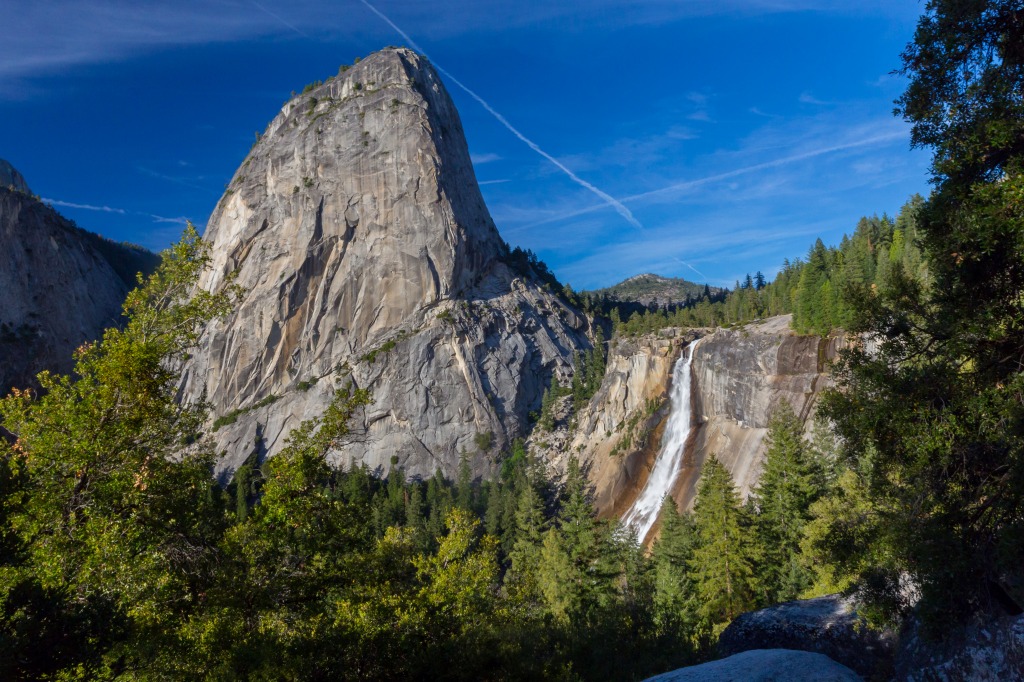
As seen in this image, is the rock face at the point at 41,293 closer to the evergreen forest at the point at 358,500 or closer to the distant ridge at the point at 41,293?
the distant ridge at the point at 41,293

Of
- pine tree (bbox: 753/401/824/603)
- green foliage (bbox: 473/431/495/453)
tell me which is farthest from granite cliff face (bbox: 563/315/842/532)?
green foliage (bbox: 473/431/495/453)

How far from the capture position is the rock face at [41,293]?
9575cm

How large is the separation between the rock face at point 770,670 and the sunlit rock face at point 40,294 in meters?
109

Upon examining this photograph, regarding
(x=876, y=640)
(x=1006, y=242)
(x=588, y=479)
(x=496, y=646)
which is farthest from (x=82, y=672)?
(x=588, y=479)

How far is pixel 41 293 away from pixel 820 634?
12613cm

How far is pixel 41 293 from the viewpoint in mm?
101500

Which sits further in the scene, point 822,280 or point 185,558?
point 822,280

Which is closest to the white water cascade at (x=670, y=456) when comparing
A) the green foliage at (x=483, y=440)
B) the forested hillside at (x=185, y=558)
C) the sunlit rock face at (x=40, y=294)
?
the forested hillside at (x=185, y=558)

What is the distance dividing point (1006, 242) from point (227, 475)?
114 meters

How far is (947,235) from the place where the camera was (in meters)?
8.48

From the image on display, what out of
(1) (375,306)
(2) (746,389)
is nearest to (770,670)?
(2) (746,389)

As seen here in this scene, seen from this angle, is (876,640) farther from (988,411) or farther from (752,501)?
(752,501)

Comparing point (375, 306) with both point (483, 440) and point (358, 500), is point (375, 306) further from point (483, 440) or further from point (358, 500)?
point (358, 500)

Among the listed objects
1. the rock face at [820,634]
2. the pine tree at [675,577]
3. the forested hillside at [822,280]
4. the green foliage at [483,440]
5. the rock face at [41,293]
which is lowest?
the pine tree at [675,577]
